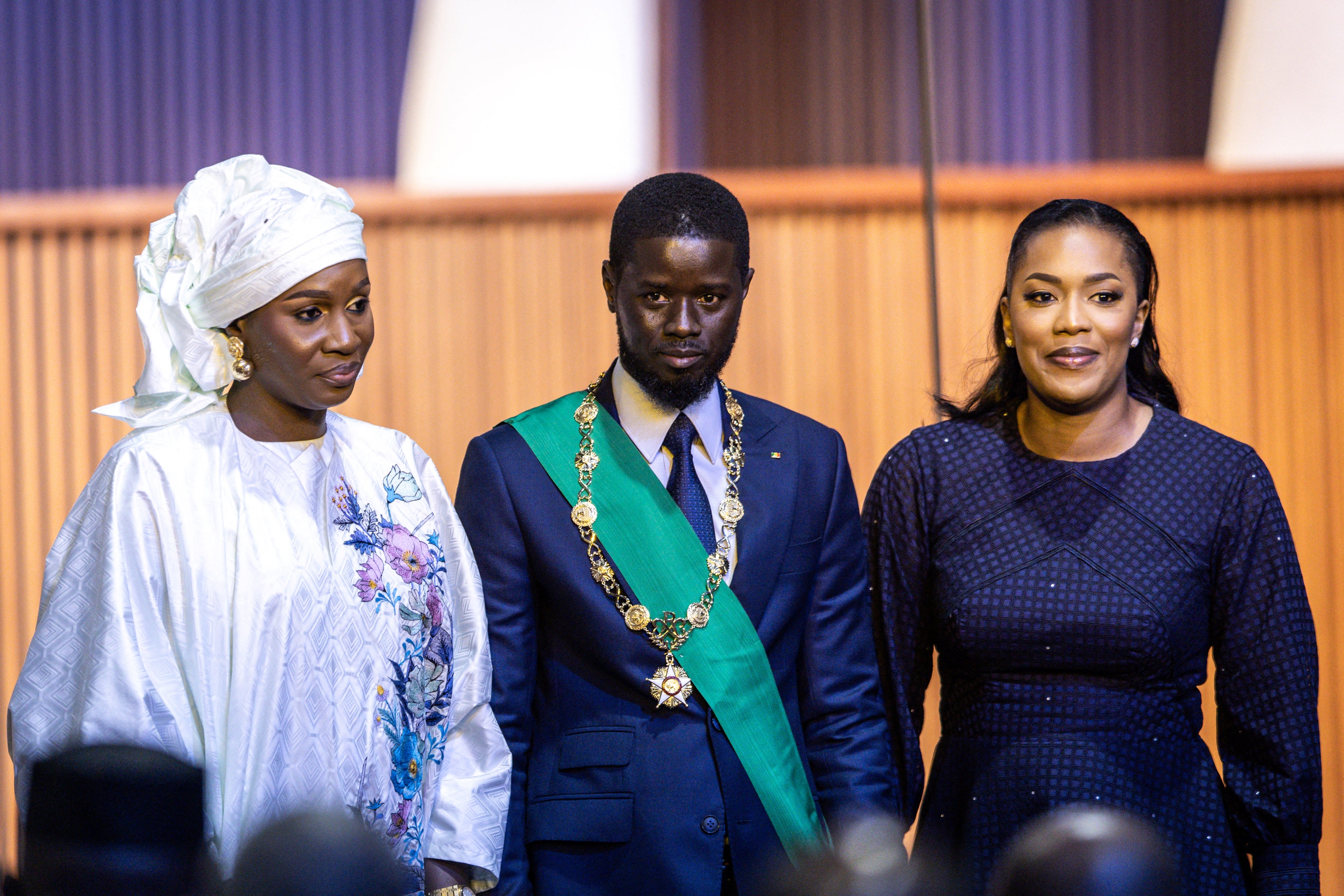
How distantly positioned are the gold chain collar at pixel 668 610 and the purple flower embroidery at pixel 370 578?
29cm

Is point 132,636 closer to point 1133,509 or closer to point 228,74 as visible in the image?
point 1133,509

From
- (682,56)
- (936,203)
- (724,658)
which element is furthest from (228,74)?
(724,658)

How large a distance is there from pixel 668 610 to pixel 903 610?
1.29ft

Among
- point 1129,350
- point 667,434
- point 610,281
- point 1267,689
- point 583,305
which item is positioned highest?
point 583,305

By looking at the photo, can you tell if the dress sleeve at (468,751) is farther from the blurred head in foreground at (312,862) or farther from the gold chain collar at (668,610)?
the blurred head in foreground at (312,862)

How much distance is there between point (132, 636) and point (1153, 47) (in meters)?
3.13

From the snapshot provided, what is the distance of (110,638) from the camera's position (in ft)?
4.83

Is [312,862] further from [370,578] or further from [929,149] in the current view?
[929,149]

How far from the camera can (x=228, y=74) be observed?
141 inches

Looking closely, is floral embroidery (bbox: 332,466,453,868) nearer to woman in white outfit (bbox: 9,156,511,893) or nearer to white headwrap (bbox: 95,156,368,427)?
woman in white outfit (bbox: 9,156,511,893)

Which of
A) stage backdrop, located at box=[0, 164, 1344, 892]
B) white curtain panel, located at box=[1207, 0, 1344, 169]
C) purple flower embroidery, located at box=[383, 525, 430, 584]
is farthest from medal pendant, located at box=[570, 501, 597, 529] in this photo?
white curtain panel, located at box=[1207, 0, 1344, 169]

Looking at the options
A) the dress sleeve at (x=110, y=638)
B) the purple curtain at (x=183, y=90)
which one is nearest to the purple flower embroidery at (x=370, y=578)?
the dress sleeve at (x=110, y=638)

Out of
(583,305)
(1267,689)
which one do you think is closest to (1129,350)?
(1267,689)

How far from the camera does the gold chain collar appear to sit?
1.75 meters
